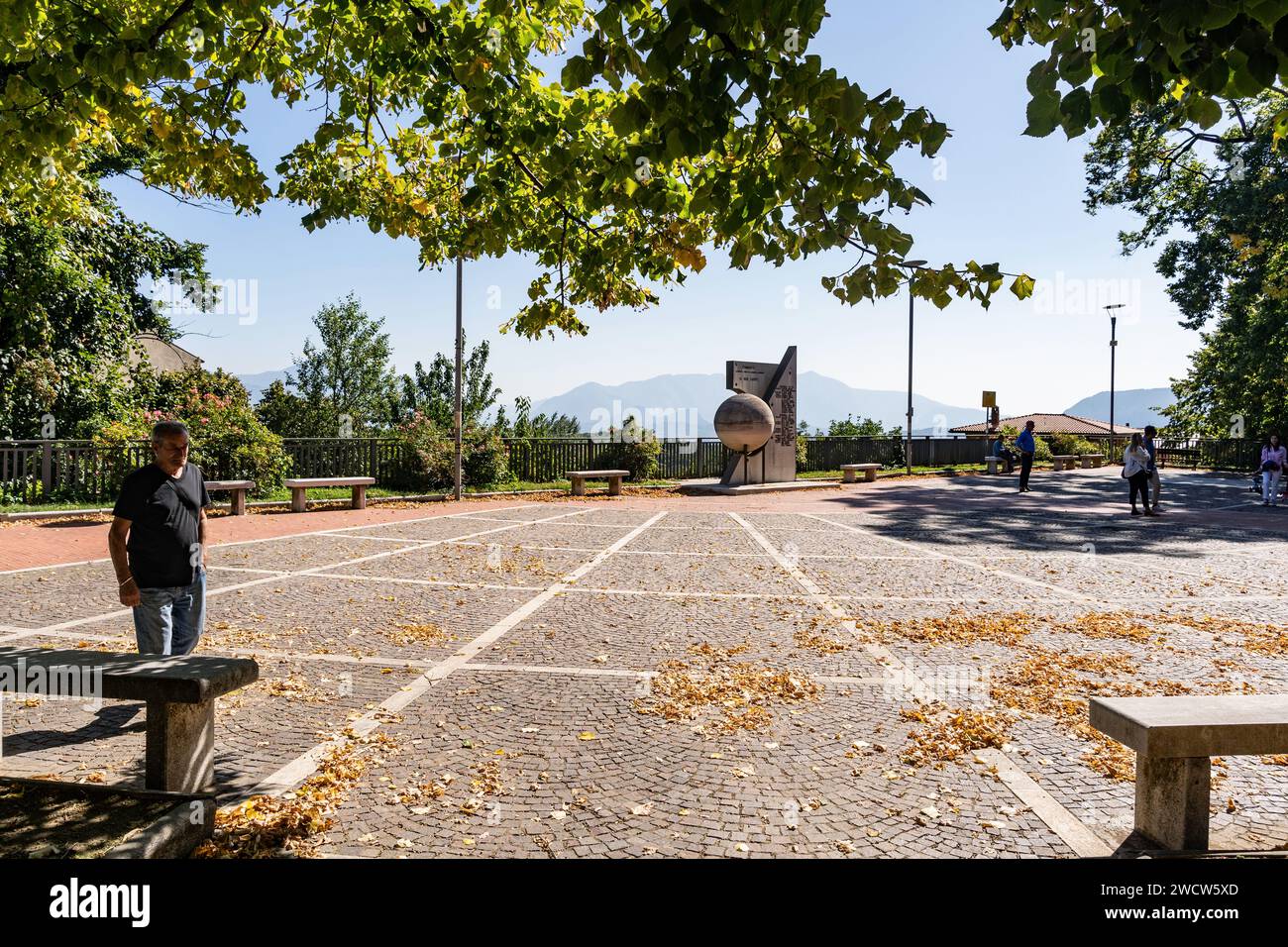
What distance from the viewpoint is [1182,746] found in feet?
10.0

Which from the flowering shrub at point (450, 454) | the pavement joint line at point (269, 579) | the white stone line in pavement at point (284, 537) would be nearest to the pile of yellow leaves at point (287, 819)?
the pavement joint line at point (269, 579)

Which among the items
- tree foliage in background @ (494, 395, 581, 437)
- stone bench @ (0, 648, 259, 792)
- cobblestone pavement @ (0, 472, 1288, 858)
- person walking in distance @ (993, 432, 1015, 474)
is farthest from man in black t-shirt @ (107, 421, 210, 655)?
person walking in distance @ (993, 432, 1015, 474)

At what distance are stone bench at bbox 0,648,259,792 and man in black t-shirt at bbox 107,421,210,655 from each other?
896mm

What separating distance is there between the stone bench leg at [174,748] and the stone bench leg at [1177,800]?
4.34 m

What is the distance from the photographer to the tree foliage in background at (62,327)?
18734 mm

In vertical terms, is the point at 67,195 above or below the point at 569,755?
above

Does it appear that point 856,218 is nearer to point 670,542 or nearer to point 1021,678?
point 1021,678

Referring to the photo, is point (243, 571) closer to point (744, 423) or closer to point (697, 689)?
point (697, 689)

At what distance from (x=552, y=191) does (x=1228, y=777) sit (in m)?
5.56

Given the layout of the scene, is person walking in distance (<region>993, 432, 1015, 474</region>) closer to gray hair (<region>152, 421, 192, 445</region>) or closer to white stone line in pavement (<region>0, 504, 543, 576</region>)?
white stone line in pavement (<region>0, 504, 543, 576</region>)

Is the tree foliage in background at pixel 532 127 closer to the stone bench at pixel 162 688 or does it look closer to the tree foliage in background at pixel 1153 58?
the tree foliage in background at pixel 1153 58

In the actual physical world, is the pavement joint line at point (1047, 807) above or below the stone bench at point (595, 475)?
below
